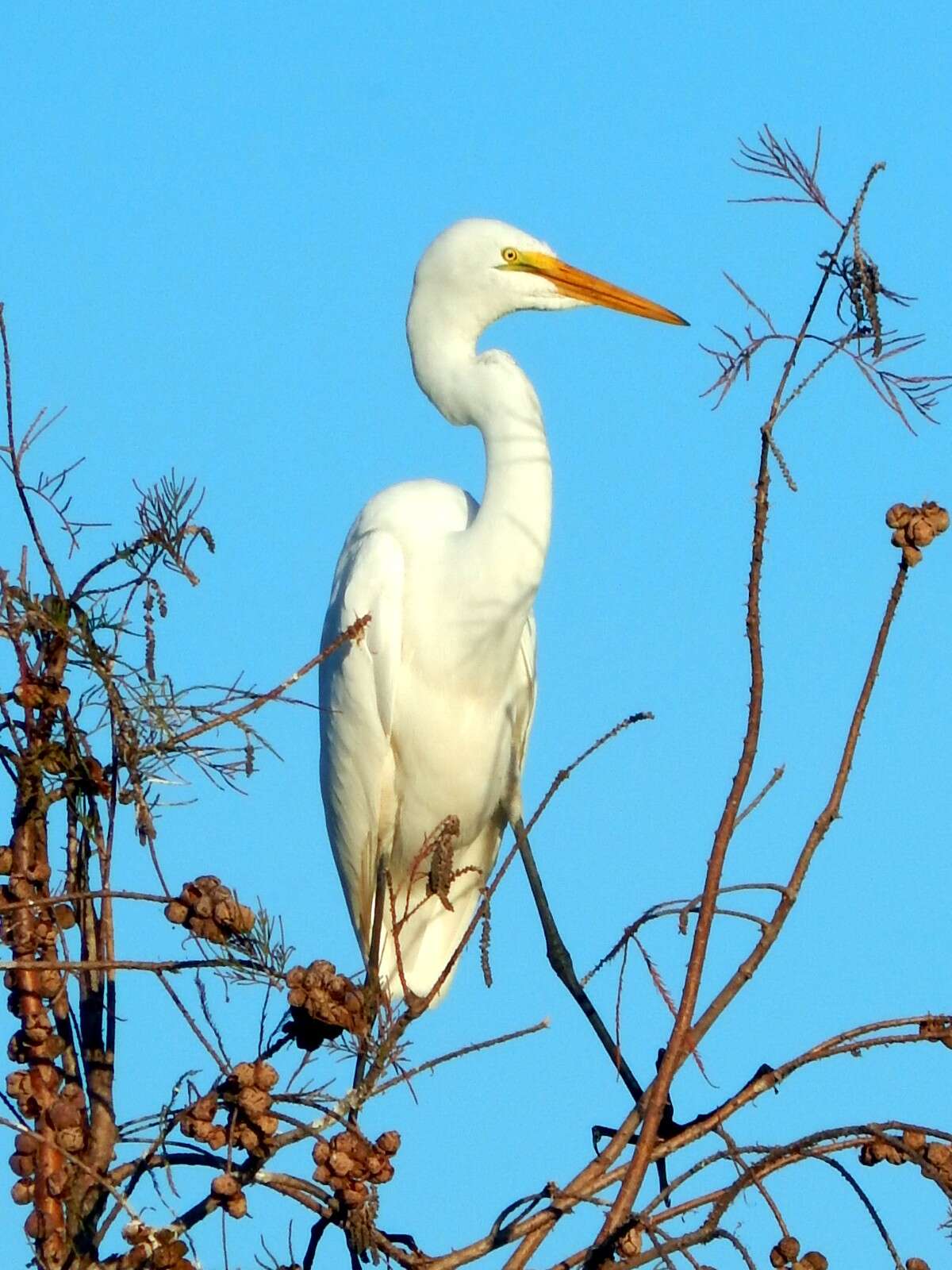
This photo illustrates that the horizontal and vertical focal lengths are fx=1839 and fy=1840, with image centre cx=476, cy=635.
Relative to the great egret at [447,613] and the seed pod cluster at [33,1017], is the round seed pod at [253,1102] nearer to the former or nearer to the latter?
the seed pod cluster at [33,1017]

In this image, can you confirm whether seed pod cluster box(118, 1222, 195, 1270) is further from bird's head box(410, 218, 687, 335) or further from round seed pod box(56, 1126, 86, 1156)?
bird's head box(410, 218, 687, 335)

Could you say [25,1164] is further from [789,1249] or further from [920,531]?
[920,531]

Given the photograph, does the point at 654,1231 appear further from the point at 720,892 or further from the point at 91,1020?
the point at 91,1020

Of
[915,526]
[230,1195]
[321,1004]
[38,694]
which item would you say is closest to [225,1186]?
[230,1195]

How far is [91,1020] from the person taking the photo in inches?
107

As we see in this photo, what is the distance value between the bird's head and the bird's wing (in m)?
0.72

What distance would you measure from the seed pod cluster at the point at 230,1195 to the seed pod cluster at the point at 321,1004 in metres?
0.22

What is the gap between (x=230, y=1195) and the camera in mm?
2381

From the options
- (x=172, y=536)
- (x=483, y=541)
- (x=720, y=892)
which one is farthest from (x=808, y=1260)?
(x=483, y=541)

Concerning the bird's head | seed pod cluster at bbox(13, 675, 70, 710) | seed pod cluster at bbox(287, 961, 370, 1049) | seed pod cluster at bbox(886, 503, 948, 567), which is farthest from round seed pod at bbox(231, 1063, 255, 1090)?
the bird's head

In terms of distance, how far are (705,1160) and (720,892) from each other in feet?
1.18

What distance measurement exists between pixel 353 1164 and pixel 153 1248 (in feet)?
0.90

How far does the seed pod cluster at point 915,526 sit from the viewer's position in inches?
94.4

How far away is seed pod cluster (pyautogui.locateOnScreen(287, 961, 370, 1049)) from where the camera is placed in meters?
2.44
